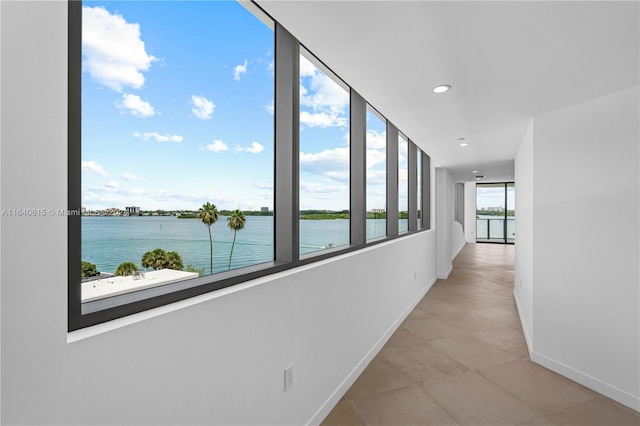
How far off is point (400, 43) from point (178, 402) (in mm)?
2012

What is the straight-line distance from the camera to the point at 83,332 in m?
0.95

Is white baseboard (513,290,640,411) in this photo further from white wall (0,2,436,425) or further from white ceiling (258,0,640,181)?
white wall (0,2,436,425)

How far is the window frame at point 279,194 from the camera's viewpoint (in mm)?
970

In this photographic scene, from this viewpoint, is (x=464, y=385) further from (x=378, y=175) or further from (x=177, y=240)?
(x=177, y=240)

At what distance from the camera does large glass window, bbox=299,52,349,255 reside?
2.39 metres

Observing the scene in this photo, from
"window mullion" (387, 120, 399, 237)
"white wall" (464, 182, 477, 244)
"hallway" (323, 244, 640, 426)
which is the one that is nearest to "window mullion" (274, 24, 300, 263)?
"hallway" (323, 244, 640, 426)

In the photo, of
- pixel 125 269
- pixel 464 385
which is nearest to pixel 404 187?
pixel 464 385

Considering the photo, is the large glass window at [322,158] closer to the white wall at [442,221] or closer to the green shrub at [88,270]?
the green shrub at [88,270]

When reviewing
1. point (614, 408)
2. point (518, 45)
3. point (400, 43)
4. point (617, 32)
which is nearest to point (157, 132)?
point (400, 43)

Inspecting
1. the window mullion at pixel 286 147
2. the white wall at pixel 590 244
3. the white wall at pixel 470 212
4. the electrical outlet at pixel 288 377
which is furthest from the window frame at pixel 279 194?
the white wall at pixel 470 212

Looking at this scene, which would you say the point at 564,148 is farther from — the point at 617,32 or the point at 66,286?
the point at 66,286

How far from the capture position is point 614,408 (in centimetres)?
238

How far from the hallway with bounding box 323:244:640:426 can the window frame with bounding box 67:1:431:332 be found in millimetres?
1106

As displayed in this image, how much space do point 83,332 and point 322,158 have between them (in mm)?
2150
